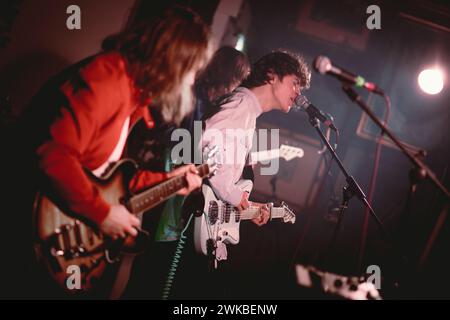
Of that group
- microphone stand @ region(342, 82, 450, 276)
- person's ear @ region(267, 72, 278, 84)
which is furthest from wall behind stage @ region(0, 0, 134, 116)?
microphone stand @ region(342, 82, 450, 276)

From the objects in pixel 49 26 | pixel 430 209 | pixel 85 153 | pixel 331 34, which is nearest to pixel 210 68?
pixel 49 26

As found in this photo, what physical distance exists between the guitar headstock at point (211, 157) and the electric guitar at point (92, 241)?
13.5 inches

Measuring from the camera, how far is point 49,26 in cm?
252

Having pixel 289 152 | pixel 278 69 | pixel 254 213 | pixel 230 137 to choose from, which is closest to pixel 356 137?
pixel 289 152

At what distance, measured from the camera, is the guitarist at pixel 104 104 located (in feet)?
4.98

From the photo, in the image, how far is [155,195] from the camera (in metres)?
2.09

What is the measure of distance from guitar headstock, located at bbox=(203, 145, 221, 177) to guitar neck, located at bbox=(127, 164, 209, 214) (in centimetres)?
28

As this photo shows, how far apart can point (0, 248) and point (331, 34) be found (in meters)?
4.89

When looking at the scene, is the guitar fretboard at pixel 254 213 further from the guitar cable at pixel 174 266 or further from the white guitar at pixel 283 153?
the white guitar at pixel 283 153

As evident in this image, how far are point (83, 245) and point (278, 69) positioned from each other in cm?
229

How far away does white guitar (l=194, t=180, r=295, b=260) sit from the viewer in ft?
8.70

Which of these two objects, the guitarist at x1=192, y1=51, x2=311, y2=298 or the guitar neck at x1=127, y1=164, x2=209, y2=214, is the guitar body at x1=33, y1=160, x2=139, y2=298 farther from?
the guitarist at x1=192, y1=51, x2=311, y2=298

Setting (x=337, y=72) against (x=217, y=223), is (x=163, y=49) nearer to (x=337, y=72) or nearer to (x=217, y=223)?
(x=337, y=72)
